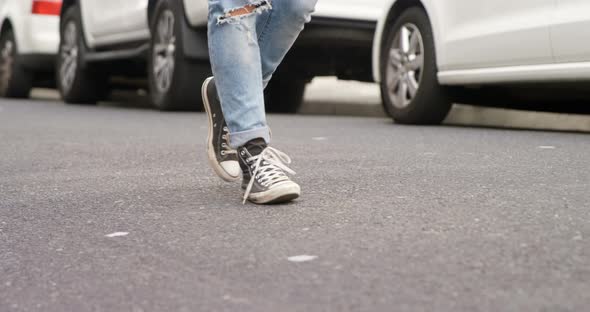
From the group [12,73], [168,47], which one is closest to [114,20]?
[168,47]

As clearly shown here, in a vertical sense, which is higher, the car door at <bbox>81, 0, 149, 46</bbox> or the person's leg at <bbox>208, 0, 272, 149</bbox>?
the person's leg at <bbox>208, 0, 272, 149</bbox>

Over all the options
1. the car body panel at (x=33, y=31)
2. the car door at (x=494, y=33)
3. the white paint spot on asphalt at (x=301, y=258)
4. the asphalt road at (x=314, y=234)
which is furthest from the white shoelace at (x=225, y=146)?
the car body panel at (x=33, y=31)

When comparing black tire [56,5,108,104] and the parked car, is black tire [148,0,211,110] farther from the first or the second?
black tire [56,5,108,104]

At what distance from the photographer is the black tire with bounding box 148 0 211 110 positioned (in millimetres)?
8398

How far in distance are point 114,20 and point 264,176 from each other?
6771mm

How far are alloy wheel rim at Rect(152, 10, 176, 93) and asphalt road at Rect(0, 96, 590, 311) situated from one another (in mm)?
3426

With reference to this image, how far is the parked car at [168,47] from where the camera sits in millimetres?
8117

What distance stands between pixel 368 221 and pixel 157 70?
6.11m

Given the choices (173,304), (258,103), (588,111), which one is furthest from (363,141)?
(173,304)

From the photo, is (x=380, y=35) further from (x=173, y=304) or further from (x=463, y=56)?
(x=173, y=304)

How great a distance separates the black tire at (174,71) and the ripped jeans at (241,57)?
490cm

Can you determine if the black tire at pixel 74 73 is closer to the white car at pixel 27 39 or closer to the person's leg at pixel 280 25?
the white car at pixel 27 39

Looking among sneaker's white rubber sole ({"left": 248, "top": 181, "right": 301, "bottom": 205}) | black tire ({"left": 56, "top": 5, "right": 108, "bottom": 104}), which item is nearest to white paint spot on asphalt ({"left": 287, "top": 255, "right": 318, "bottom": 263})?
sneaker's white rubber sole ({"left": 248, "top": 181, "right": 301, "bottom": 205})

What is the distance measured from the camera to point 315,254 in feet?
8.40
